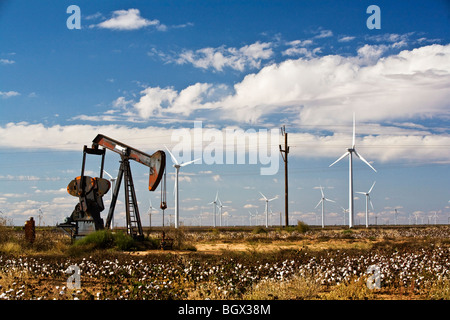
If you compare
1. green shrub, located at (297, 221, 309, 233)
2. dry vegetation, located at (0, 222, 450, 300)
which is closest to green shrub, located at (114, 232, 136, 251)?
dry vegetation, located at (0, 222, 450, 300)

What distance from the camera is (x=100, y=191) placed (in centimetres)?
2352

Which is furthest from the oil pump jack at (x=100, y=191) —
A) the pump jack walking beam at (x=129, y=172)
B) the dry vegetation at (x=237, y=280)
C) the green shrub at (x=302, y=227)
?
the green shrub at (x=302, y=227)

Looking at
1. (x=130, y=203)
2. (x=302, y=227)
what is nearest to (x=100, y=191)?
(x=130, y=203)

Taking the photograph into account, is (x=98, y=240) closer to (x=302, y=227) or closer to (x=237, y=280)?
(x=237, y=280)

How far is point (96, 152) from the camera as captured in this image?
79.7 feet

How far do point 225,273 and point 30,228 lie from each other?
15645mm

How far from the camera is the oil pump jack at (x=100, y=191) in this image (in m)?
22.7

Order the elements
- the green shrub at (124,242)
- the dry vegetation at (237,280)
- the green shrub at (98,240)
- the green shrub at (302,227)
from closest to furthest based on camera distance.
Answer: the dry vegetation at (237,280)
the green shrub at (124,242)
the green shrub at (98,240)
the green shrub at (302,227)

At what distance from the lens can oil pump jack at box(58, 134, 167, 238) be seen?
22703 millimetres

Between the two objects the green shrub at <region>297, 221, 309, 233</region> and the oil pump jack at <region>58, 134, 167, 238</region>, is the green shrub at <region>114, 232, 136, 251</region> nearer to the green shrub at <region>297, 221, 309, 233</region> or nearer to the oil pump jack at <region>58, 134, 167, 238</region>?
the oil pump jack at <region>58, 134, 167, 238</region>

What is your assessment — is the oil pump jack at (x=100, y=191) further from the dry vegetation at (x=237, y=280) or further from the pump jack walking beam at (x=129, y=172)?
the dry vegetation at (x=237, y=280)
